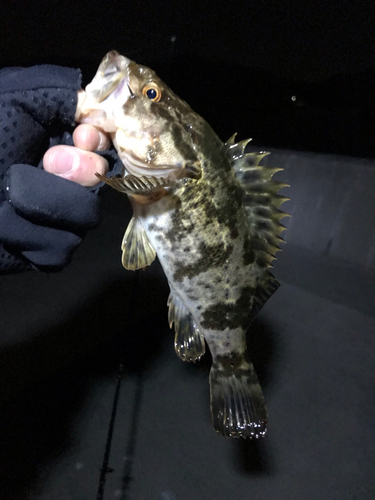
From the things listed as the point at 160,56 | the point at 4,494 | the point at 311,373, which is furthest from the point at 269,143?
the point at 4,494

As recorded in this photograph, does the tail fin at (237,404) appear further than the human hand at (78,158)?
Yes

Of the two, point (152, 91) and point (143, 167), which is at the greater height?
point (152, 91)

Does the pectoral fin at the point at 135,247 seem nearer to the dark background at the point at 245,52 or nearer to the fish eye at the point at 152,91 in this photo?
the fish eye at the point at 152,91

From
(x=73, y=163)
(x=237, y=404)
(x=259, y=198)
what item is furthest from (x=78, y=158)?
(x=237, y=404)

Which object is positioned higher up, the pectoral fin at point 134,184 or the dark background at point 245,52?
the dark background at point 245,52

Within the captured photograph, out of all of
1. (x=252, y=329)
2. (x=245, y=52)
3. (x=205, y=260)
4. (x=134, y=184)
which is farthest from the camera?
(x=252, y=329)

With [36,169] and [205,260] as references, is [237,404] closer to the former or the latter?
[205,260]

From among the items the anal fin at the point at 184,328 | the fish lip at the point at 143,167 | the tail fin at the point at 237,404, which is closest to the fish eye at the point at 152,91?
the fish lip at the point at 143,167
